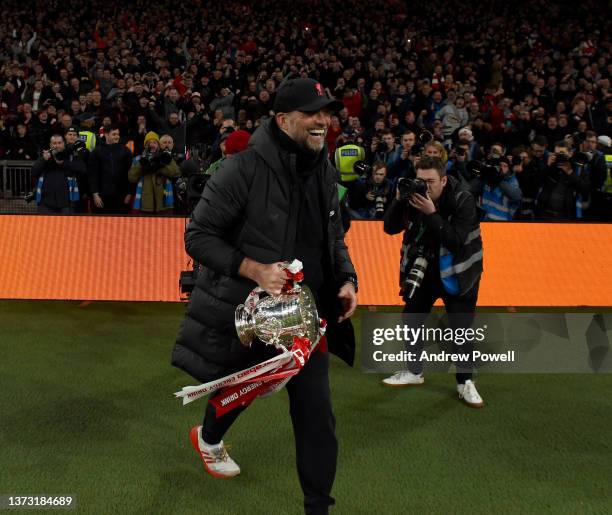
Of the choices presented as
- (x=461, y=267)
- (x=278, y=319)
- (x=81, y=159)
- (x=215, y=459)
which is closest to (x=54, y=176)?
(x=81, y=159)

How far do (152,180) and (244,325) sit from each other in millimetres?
7332

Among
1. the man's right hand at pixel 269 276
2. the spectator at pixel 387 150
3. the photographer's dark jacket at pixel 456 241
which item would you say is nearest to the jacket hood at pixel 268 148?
the man's right hand at pixel 269 276

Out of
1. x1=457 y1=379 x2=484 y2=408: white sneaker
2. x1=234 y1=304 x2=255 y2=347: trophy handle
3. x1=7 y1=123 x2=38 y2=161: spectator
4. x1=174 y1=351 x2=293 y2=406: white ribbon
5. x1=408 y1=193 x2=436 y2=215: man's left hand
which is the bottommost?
x1=457 y1=379 x2=484 y2=408: white sneaker

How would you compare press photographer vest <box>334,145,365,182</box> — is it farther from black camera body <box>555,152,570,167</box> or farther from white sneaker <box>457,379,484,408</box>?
white sneaker <box>457,379,484,408</box>

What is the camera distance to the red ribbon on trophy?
2820 mm

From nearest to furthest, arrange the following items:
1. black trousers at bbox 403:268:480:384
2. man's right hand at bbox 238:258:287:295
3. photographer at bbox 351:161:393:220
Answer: man's right hand at bbox 238:258:287:295 → black trousers at bbox 403:268:480:384 → photographer at bbox 351:161:393:220

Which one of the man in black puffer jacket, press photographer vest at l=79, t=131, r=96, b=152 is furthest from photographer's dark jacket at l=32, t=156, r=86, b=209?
the man in black puffer jacket

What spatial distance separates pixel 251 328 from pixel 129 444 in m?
1.90

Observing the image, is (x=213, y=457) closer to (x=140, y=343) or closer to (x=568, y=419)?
(x=568, y=419)

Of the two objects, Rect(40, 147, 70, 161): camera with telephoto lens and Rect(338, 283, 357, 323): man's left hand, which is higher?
Rect(338, 283, 357, 323): man's left hand

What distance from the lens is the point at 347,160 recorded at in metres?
9.90

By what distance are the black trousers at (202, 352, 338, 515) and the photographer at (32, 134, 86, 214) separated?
753cm

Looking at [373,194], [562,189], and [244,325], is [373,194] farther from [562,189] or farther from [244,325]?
[244,325]

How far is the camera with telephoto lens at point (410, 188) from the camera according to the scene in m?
4.89
